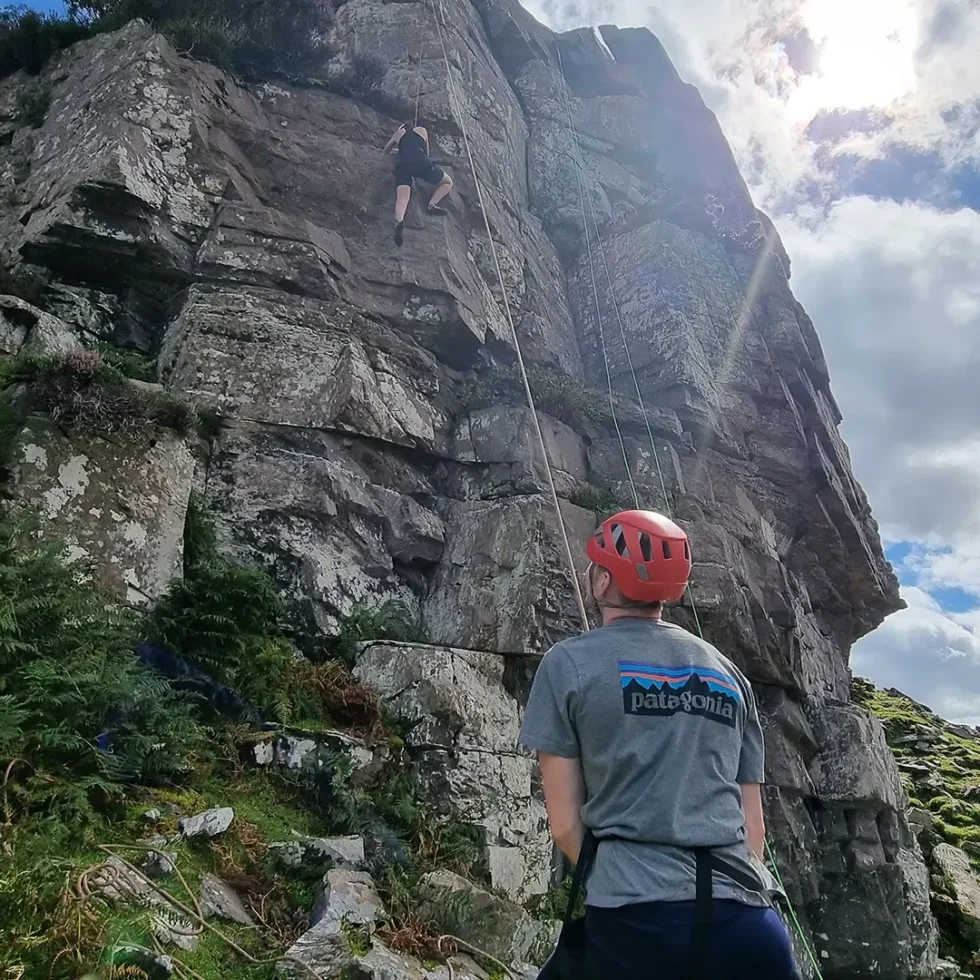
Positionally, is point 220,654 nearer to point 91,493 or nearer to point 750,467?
point 91,493

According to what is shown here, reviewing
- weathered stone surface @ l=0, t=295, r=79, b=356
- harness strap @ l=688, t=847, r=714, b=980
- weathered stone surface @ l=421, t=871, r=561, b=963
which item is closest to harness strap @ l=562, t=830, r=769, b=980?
harness strap @ l=688, t=847, r=714, b=980

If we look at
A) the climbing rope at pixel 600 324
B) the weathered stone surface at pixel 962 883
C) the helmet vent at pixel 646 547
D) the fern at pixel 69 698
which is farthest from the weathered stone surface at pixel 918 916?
the helmet vent at pixel 646 547

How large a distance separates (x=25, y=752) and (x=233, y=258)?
24.2 feet

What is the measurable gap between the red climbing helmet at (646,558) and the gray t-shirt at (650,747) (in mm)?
130

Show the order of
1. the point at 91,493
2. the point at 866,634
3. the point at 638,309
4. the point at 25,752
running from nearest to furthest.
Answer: the point at 25,752 < the point at 91,493 < the point at 638,309 < the point at 866,634

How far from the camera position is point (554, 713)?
248 cm

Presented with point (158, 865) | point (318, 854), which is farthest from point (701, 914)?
point (318, 854)

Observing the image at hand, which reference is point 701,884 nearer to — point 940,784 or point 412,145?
point 412,145

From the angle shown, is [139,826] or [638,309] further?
[638,309]

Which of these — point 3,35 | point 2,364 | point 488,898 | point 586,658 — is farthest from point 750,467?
point 3,35

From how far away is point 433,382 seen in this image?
1094cm

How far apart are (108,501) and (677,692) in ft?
20.2

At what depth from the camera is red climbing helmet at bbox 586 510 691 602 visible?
2713 millimetres

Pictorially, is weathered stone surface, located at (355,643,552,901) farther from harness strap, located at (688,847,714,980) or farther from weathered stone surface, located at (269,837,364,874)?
harness strap, located at (688,847,714,980)
